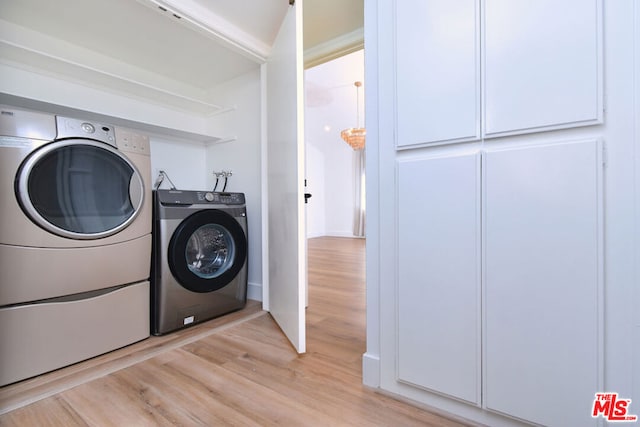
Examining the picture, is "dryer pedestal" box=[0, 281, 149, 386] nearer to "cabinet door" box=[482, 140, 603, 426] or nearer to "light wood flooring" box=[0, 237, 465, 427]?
"light wood flooring" box=[0, 237, 465, 427]

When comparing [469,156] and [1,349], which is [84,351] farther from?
[469,156]

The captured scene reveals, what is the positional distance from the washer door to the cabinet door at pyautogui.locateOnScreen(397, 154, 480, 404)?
1243 millimetres

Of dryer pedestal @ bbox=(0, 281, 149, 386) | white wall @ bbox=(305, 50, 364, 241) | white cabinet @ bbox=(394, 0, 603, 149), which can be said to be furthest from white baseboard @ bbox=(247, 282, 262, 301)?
white wall @ bbox=(305, 50, 364, 241)

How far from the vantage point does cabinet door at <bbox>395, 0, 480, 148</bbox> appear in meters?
0.92

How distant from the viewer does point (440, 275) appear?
3.20 ft

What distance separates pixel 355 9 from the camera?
1.67 m

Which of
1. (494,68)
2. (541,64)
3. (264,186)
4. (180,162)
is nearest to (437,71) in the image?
(494,68)

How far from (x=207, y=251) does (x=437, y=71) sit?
65.8 inches

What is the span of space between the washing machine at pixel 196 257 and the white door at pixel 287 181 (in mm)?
252

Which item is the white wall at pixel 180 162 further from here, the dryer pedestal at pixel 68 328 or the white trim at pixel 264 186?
the dryer pedestal at pixel 68 328

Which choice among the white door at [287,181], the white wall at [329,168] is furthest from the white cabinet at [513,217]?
the white wall at [329,168]

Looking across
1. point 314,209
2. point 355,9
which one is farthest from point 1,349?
point 314,209

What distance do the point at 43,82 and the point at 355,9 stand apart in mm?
1929

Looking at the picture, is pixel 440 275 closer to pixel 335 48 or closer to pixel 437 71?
pixel 437 71
